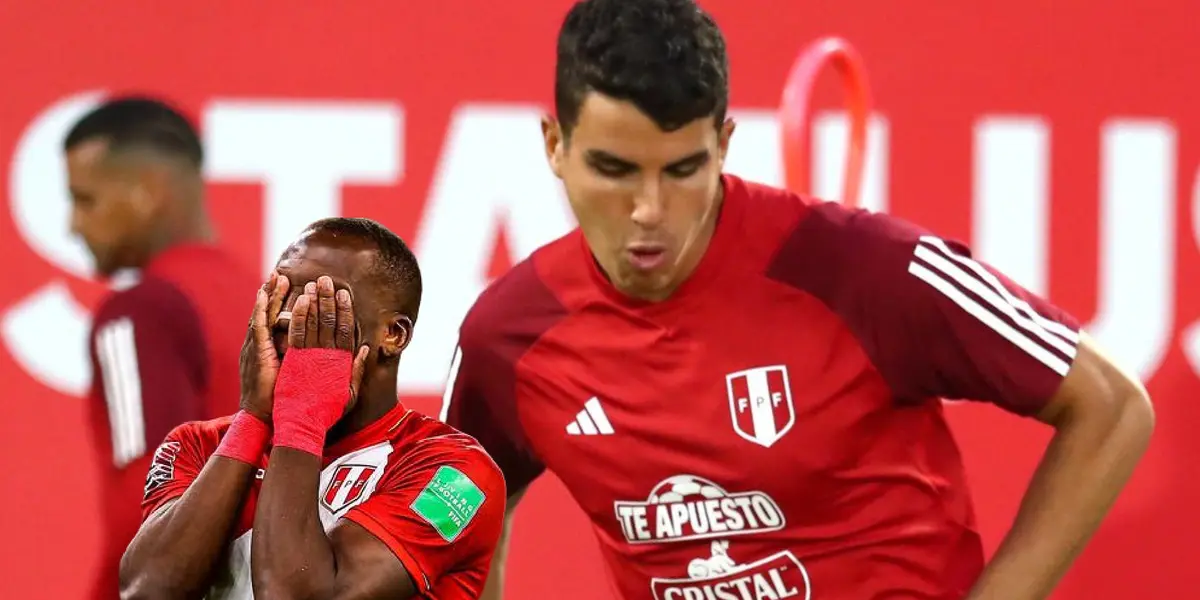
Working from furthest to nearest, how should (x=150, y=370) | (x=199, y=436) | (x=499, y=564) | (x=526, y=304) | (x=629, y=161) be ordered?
(x=150, y=370)
(x=499, y=564)
(x=526, y=304)
(x=629, y=161)
(x=199, y=436)

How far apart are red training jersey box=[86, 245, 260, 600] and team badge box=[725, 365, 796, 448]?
3.73 ft

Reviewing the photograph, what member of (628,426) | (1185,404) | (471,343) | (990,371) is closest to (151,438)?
(471,343)

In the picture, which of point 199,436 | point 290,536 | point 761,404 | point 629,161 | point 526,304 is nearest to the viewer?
point 290,536

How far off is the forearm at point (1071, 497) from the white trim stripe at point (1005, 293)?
119 millimetres

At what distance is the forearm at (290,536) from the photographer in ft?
5.49

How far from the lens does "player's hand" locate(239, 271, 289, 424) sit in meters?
1.74

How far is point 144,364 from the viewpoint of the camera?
2.91 metres

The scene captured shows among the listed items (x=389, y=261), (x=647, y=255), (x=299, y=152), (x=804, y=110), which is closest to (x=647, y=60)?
(x=647, y=255)

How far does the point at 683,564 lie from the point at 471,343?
0.46 m

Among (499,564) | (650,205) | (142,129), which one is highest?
(650,205)

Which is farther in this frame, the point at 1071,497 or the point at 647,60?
the point at 1071,497

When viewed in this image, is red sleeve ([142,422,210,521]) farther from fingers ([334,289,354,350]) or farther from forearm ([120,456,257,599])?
fingers ([334,289,354,350])

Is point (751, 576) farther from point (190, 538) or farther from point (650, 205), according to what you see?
point (190, 538)

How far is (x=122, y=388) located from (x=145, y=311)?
15 cm
